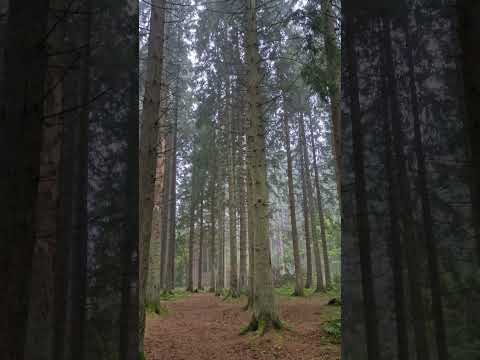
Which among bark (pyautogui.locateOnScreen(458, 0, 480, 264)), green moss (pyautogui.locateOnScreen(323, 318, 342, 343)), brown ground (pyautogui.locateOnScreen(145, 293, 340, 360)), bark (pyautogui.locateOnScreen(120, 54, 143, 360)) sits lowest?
brown ground (pyautogui.locateOnScreen(145, 293, 340, 360))

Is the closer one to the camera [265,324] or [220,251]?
[265,324]

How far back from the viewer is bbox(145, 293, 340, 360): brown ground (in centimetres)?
636

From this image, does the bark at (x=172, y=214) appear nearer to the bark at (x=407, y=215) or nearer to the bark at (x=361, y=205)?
the bark at (x=361, y=205)

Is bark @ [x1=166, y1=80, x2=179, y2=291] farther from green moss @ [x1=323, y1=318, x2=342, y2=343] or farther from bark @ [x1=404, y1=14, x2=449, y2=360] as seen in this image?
bark @ [x1=404, y1=14, x2=449, y2=360]

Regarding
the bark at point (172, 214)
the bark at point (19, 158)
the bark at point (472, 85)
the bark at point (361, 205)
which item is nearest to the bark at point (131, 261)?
the bark at point (19, 158)

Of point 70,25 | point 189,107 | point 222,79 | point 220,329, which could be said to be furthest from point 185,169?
point 70,25

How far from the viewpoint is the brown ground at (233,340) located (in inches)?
251

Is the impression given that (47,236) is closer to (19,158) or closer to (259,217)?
(19,158)

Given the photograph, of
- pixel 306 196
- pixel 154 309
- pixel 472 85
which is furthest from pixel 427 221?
pixel 306 196

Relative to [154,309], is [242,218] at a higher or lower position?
higher

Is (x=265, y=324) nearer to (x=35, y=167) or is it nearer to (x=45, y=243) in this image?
(x=45, y=243)

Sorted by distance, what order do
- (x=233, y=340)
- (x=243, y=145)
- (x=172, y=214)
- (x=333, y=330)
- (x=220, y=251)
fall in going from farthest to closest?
(x=172, y=214) < (x=220, y=251) < (x=243, y=145) < (x=233, y=340) < (x=333, y=330)

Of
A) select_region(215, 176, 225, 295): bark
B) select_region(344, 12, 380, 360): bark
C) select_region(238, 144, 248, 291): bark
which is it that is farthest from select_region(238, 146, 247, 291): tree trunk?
select_region(344, 12, 380, 360): bark

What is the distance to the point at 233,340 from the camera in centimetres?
762
